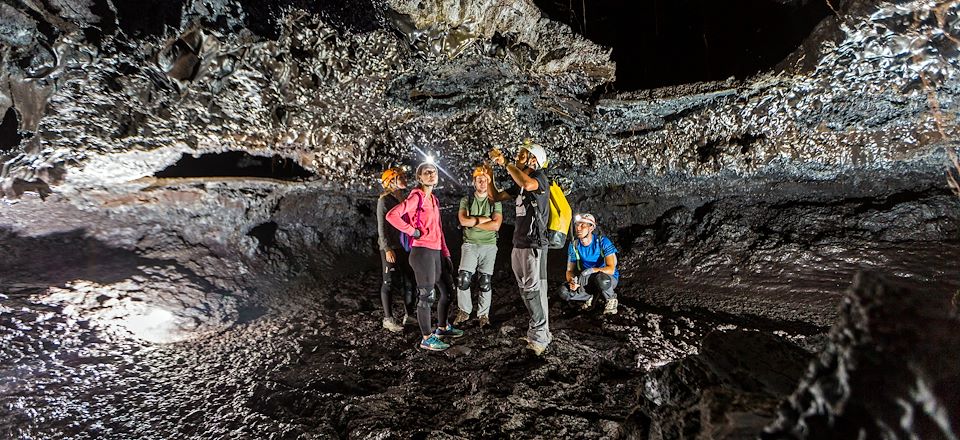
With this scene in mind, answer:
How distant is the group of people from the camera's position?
4.11m

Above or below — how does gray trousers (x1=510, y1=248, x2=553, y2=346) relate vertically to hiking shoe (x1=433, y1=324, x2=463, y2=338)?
above

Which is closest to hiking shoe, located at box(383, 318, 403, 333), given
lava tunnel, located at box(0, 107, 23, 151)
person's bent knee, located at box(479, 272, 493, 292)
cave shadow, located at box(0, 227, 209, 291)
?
person's bent knee, located at box(479, 272, 493, 292)

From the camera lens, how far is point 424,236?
13.9 ft

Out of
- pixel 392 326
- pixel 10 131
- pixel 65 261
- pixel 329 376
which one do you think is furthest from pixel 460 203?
pixel 65 261

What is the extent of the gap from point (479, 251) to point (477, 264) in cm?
16

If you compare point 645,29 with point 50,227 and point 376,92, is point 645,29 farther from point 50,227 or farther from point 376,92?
point 50,227

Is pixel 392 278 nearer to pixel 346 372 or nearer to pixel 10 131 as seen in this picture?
pixel 346 372

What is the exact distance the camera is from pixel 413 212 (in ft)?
13.8

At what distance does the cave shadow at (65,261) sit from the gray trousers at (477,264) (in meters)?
3.92

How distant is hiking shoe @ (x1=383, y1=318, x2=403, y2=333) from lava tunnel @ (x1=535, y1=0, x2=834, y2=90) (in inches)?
144

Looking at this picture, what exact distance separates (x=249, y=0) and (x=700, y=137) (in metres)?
5.55

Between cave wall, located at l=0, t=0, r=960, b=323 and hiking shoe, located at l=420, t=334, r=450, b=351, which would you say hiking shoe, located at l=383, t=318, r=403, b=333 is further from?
cave wall, located at l=0, t=0, r=960, b=323

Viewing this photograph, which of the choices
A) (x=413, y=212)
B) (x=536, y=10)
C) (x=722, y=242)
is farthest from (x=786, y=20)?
(x=413, y=212)

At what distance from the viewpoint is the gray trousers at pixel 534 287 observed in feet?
13.4
